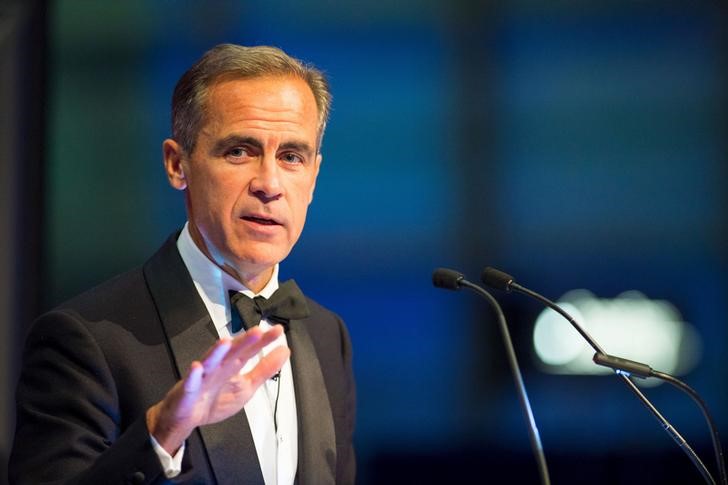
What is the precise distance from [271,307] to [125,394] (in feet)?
1.24

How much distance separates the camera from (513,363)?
184 cm

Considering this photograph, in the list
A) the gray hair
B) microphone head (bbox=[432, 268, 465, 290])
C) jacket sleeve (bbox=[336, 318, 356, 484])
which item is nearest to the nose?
the gray hair

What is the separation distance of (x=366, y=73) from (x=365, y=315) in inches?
45.1

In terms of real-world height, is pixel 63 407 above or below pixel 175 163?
below

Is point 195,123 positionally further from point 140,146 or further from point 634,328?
point 634,328

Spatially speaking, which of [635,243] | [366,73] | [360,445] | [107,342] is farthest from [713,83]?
[107,342]

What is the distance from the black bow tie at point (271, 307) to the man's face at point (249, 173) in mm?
75

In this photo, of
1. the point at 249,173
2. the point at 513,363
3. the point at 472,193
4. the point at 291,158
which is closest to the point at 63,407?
the point at 249,173

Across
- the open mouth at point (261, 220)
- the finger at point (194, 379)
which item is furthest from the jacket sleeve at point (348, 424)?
the finger at point (194, 379)

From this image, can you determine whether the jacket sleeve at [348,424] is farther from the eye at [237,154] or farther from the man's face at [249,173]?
the eye at [237,154]

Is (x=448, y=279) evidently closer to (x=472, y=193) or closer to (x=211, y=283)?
(x=211, y=283)

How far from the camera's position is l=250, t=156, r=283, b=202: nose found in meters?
1.98

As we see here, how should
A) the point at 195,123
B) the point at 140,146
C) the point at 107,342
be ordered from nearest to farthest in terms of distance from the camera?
the point at 107,342
the point at 195,123
the point at 140,146

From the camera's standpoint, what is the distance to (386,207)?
14.1ft
